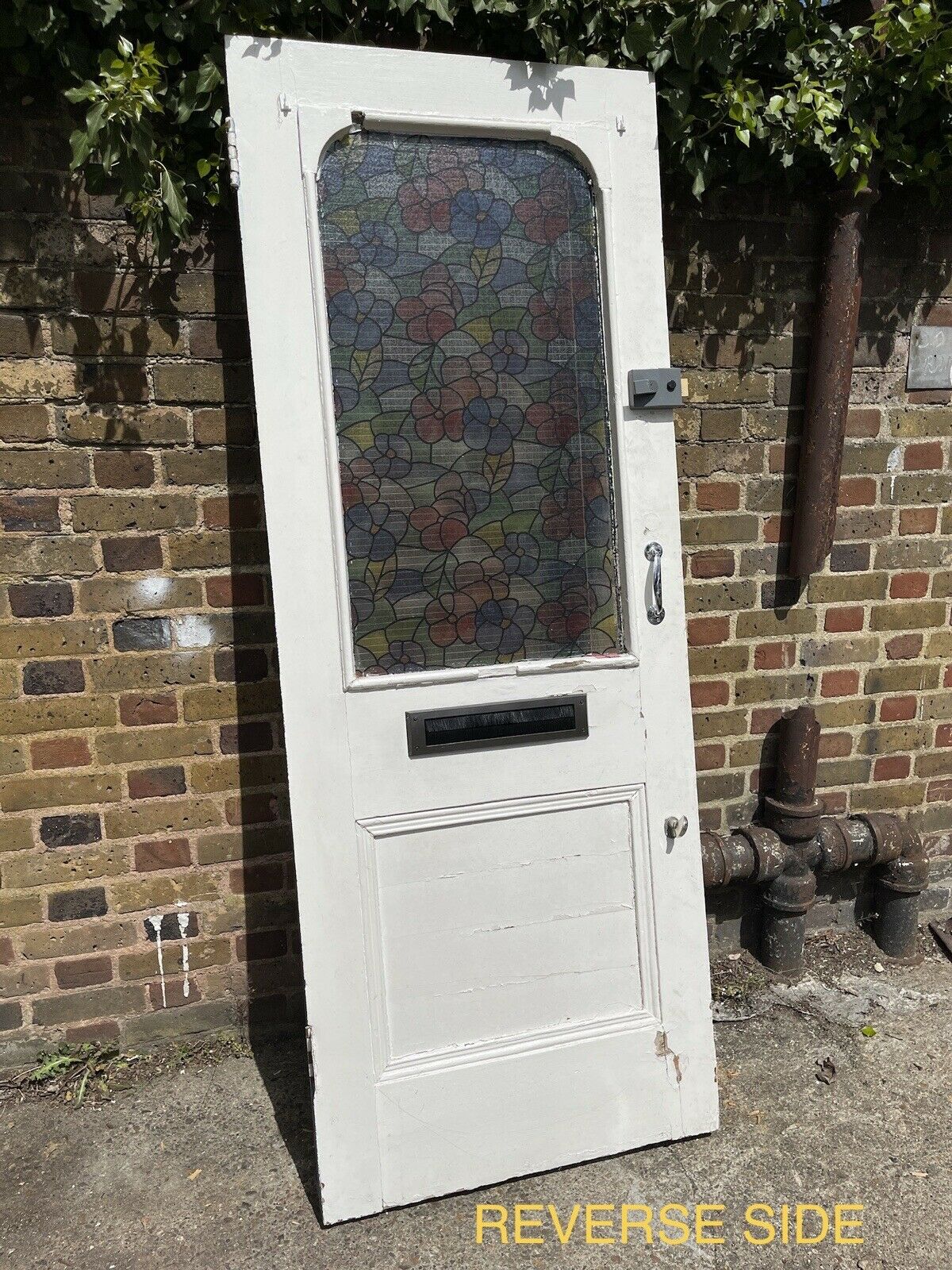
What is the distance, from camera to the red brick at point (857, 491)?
9.28 feet

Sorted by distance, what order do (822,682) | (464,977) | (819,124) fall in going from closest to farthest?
(464,977) → (819,124) → (822,682)

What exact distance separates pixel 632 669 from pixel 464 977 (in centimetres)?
89

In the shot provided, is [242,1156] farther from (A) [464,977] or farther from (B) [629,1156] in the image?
(B) [629,1156]

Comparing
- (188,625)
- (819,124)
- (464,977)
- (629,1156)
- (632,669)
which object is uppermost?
(819,124)

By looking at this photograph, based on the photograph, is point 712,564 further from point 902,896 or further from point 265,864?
point 265,864

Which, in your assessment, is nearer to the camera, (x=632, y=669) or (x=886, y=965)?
(x=632, y=669)

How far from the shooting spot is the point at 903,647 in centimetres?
299

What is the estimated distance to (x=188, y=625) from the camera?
7.93 ft

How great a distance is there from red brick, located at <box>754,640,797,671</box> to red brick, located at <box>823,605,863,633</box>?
0.49 ft

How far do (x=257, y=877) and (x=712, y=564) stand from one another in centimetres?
172

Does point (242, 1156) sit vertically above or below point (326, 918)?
below

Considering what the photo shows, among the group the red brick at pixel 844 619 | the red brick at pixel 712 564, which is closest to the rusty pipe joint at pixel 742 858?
the red brick at pixel 844 619

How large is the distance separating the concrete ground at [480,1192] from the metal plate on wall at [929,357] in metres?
2.08

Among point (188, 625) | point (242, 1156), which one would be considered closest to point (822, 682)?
point (188, 625)
